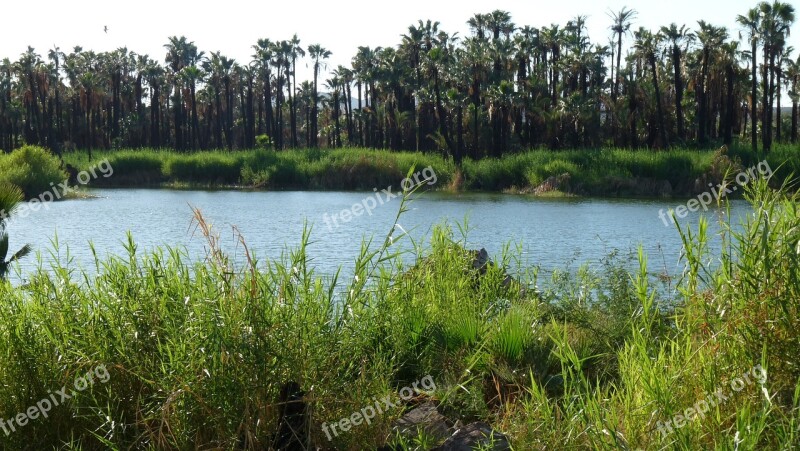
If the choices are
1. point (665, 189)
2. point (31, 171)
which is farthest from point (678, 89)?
point (31, 171)

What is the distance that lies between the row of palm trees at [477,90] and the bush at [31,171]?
2194cm

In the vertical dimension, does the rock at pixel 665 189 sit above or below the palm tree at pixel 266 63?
below

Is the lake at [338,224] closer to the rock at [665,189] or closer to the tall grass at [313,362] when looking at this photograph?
the rock at [665,189]

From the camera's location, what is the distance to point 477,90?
6562 cm

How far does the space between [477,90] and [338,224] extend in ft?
120

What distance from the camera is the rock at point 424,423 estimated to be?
18.7 ft

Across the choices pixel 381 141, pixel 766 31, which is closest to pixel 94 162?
pixel 381 141

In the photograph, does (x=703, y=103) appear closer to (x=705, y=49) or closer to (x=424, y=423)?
(x=705, y=49)

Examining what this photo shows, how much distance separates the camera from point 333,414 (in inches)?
220

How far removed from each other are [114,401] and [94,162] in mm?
62334

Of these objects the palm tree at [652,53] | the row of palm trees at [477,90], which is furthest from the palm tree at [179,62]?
the palm tree at [652,53]

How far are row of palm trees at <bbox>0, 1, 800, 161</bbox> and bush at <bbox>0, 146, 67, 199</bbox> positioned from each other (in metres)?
21.9

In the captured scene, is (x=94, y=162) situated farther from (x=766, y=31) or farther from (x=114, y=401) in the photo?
(x=114, y=401)

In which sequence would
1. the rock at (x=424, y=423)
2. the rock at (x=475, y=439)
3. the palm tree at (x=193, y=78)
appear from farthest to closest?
the palm tree at (x=193, y=78) → the rock at (x=424, y=423) → the rock at (x=475, y=439)
